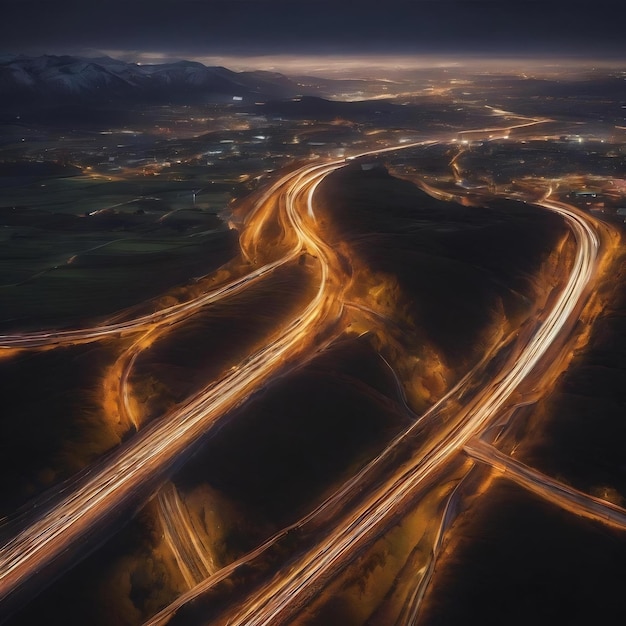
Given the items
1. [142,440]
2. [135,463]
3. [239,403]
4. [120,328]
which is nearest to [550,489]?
[239,403]

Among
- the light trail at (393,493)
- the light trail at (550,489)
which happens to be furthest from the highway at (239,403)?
the light trail at (550,489)

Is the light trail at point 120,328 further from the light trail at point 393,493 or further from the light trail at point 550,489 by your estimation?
the light trail at point 550,489

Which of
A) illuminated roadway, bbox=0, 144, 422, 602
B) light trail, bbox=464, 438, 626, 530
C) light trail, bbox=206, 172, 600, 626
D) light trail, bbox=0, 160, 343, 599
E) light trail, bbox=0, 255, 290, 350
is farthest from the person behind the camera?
light trail, bbox=0, 255, 290, 350

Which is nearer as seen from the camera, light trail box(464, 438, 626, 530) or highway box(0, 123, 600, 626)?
highway box(0, 123, 600, 626)

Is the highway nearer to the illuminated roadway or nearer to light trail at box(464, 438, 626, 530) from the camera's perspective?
the illuminated roadway

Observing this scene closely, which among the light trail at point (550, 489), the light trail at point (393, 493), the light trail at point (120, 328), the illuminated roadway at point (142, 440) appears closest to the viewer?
the light trail at point (393, 493)

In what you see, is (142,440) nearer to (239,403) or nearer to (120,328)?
(239,403)

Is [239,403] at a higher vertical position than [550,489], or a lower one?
lower

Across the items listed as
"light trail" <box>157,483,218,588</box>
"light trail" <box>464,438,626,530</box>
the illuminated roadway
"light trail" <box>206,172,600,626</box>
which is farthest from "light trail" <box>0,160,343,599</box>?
"light trail" <box>464,438,626,530</box>

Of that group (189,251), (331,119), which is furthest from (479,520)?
(331,119)

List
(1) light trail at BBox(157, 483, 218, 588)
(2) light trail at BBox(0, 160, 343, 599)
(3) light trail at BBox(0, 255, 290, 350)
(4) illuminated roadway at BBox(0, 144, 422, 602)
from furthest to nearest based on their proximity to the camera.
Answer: (3) light trail at BBox(0, 255, 290, 350), (1) light trail at BBox(157, 483, 218, 588), (4) illuminated roadway at BBox(0, 144, 422, 602), (2) light trail at BBox(0, 160, 343, 599)

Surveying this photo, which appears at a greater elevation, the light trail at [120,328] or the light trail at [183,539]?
the light trail at [183,539]
